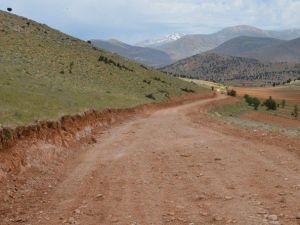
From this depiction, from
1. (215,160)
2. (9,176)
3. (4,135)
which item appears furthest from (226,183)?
(4,135)

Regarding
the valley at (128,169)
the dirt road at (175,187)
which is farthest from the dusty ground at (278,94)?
the dirt road at (175,187)

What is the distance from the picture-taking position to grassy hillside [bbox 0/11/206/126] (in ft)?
80.0

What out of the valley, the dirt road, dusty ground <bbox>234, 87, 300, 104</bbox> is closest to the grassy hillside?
the valley

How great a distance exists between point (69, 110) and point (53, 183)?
1181 centimetres

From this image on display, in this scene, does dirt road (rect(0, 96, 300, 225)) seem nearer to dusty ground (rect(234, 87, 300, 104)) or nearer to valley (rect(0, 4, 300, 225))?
valley (rect(0, 4, 300, 225))

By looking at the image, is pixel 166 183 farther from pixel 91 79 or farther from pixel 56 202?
pixel 91 79

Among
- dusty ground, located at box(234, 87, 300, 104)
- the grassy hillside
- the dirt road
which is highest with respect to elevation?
the grassy hillside

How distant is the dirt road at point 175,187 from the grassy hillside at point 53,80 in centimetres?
495

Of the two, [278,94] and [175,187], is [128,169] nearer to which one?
[175,187]

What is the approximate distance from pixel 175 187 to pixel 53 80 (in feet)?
96.7

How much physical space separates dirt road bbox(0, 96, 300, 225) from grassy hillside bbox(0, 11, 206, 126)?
4.95 metres

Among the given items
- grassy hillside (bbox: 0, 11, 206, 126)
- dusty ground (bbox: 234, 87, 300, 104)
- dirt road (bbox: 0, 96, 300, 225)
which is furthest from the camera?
dusty ground (bbox: 234, 87, 300, 104)

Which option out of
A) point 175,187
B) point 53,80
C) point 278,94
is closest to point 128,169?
point 175,187

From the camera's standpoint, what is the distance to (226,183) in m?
13.5
